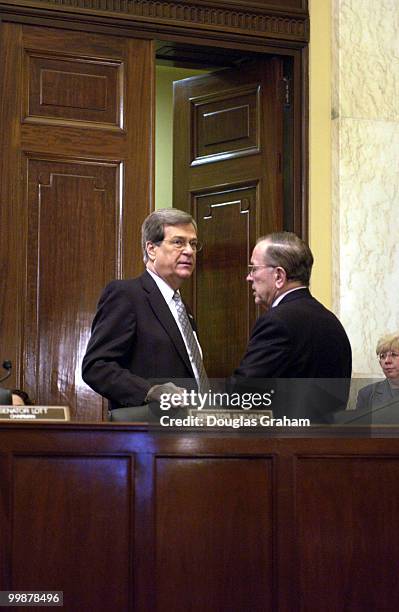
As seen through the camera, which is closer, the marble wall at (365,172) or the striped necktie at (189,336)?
the striped necktie at (189,336)

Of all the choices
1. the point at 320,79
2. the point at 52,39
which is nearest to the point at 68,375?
the point at 52,39

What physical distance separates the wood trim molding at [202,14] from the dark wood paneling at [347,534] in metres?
3.17

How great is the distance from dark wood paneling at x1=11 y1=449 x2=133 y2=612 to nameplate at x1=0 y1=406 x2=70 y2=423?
140 mm

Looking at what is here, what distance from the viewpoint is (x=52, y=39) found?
621 centimetres

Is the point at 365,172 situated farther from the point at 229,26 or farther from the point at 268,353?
the point at 268,353

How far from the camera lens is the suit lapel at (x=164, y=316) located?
481cm

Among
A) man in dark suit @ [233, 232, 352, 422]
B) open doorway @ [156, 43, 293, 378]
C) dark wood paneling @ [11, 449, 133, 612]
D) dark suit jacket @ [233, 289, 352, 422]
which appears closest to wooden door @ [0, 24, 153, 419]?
open doorway @ [156, 43, 293, 378]

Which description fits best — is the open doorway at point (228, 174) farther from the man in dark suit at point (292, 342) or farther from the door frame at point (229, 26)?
the man in dark suit at point (292, 342)

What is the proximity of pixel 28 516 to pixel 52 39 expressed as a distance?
317cm

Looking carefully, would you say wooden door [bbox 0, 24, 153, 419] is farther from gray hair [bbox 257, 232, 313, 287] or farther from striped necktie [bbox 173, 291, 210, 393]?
gray hair [bbox 257, 232, 313, 287]

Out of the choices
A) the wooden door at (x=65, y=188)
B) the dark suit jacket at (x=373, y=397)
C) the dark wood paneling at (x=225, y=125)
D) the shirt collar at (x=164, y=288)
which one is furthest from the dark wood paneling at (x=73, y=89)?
the dark suit jacket at (x=373, y=397)

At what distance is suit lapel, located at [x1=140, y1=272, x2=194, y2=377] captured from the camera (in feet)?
15.8

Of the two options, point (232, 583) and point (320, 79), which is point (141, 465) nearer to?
point (232, 583)

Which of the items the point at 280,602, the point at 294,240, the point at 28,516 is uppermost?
the point at 294,240
